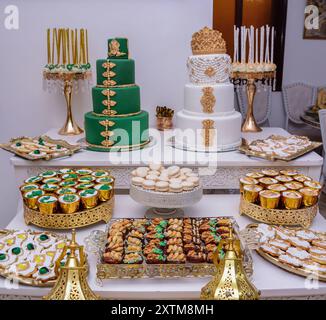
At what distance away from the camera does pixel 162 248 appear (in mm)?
1371

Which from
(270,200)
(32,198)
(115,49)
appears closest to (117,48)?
(115,49)

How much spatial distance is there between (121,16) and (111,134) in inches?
35.7

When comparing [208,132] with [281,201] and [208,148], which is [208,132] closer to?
[208,148]

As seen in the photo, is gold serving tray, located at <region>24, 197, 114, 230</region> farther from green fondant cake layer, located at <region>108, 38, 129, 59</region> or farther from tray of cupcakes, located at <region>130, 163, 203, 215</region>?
green fondant cake layer, located at <region>108, 38, 129, 59</region>

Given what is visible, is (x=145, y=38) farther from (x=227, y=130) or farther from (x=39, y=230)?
(x=39, y=230)

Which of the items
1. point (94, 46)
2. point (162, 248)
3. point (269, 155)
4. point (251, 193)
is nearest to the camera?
point (162, 248)

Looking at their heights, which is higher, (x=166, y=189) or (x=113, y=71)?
(x=113, y=71)

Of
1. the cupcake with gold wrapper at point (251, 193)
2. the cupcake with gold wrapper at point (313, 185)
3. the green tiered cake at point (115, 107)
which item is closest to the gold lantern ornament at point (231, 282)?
the cupcake with gold wrapper at point (251, 193)

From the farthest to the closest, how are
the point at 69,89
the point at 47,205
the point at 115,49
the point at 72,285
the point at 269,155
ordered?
the point at 69,89
the point at 115,49
the point at 269,155
the point at 47,205
the point at 72,285

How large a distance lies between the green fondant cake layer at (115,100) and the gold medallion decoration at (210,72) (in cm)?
40

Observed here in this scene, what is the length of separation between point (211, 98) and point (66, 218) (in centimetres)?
107

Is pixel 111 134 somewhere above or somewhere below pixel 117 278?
above
